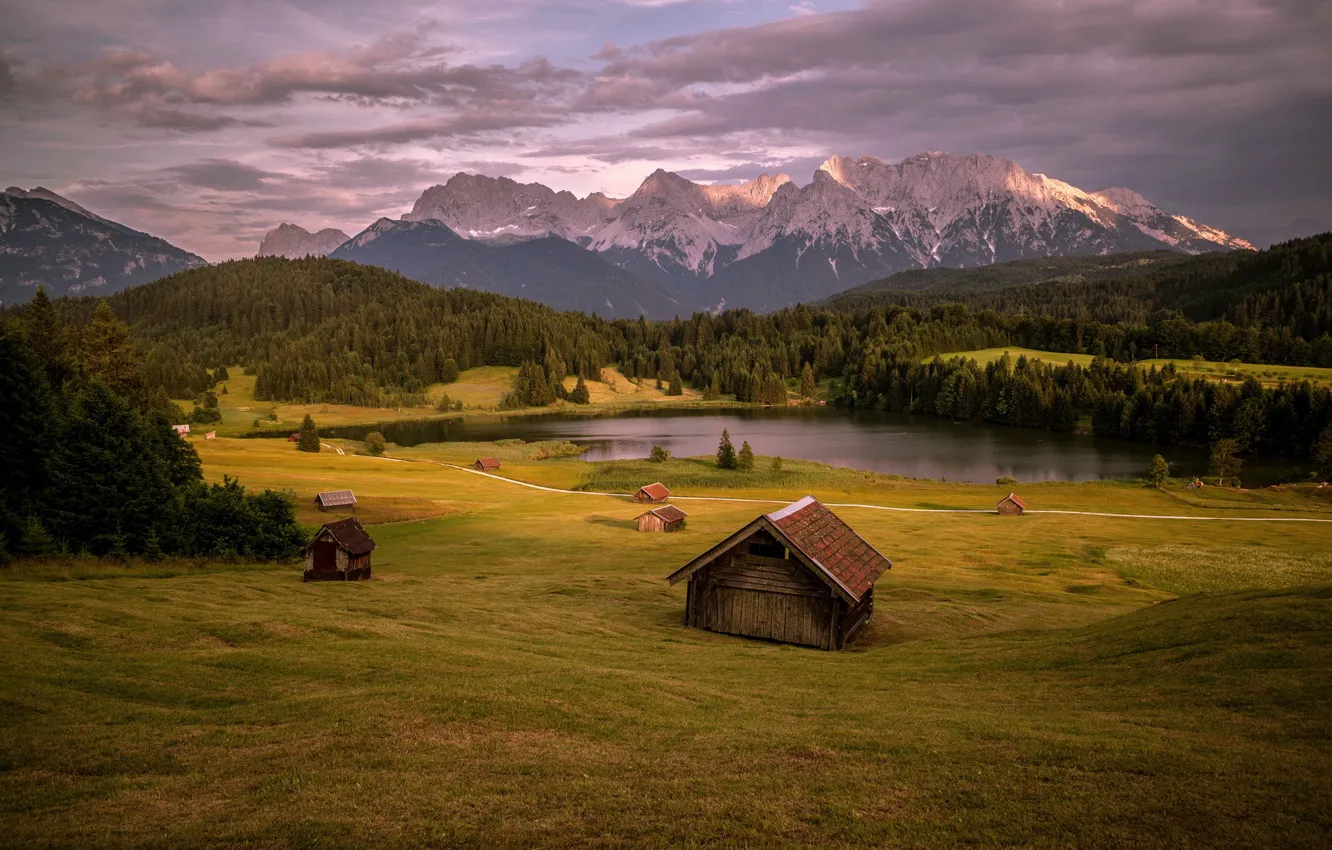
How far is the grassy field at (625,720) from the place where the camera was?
11.6 m

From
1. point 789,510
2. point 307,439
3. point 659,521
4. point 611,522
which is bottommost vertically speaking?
point 611,522

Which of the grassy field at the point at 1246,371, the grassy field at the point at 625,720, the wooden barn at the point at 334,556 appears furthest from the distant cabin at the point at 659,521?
the grassy field at the point at 1246,371

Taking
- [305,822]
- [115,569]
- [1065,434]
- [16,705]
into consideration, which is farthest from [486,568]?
[1065,434]

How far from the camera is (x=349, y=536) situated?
41.9 metres

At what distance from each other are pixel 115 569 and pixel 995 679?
1561 inches

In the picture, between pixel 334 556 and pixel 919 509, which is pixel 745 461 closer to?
pixel 919 509

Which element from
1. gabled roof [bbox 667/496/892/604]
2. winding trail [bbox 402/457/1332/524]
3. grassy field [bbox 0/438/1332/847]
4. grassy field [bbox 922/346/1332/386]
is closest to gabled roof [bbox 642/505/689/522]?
winding trail [bbox 402/457/1332/524]

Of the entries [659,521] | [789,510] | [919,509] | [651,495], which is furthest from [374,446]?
[789,510]

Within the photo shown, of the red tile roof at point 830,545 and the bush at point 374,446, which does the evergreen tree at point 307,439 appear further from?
the red tile roof at point 830,545

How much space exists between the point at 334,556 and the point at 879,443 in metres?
120

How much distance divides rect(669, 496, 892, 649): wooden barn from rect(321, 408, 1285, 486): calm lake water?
272ft

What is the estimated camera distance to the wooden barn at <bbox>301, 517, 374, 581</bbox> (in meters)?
41.2

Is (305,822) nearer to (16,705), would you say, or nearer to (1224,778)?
(16,705)

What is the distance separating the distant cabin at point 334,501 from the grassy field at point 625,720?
1126 inches
